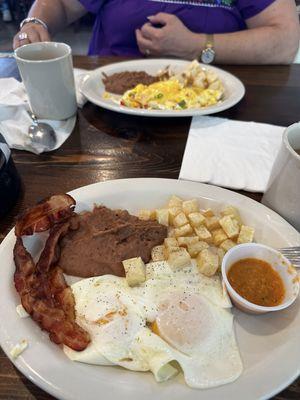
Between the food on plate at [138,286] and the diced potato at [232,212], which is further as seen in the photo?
the diced potato at [232,212]

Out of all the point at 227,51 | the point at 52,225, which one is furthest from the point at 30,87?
the point at 227,51

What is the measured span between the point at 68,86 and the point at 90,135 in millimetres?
274

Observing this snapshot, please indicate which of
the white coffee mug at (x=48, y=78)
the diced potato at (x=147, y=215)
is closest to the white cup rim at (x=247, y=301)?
the diced potato at (x=147, y=215)

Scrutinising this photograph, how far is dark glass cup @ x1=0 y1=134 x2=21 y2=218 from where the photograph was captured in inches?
48.4

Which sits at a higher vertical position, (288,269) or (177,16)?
(177,16)

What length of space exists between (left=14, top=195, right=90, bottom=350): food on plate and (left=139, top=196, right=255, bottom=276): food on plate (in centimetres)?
32

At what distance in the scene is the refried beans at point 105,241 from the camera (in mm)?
1082

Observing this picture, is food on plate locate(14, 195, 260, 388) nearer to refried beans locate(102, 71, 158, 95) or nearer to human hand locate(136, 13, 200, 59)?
refried beans locate(102, 71, 158, 95)

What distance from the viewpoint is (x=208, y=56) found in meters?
2.23

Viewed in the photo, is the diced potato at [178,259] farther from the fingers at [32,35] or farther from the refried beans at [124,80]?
the fingers at [32,35]

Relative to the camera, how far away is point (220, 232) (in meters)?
1.16

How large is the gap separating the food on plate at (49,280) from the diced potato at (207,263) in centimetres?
42

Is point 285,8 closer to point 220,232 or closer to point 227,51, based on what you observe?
point 227,51

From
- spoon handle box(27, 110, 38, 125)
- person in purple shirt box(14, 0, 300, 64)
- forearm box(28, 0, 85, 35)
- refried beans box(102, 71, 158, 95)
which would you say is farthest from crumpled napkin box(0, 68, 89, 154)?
forearm box(28, 0, 85, 35)
